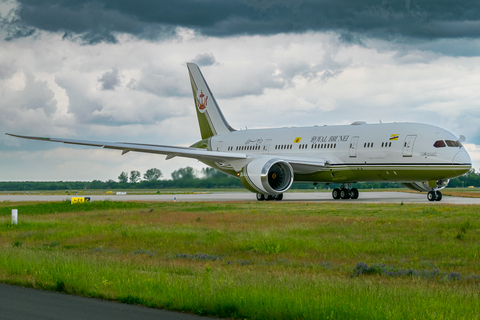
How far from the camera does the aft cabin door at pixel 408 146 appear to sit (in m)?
30.6

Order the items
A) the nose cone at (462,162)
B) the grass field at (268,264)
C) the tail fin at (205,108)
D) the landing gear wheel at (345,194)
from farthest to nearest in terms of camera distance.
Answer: the tail fin at (205,108) → the landing gear wheel at (345,194) → the nose cone at (462,162) → the grass field at (268,264)

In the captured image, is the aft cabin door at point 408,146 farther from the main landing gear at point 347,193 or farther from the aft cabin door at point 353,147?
the main landing gear at point 347,193

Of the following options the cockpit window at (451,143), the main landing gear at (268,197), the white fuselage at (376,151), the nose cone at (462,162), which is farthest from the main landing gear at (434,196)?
the main landing gear at (268,197)

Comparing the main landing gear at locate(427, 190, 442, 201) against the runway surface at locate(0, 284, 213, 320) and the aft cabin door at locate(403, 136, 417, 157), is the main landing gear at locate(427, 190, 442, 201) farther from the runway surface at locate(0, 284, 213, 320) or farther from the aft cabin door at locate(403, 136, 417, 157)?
the runway surface at locate(0, 284, 213, 320)

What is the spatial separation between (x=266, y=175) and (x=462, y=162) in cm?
1105

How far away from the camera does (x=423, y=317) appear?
22.7 feet

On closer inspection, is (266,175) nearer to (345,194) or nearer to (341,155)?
(341,155)

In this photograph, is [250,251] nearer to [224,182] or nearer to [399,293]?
[399,293]

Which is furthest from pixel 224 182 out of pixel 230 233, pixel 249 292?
pixel 249 292

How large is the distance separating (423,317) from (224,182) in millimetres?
36225

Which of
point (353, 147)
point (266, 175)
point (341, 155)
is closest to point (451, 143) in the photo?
point (353, 147)

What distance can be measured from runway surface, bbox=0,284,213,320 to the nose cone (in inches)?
1004

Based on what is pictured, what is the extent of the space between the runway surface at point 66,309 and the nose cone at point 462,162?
25.5 m

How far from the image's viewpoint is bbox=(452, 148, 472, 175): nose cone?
29.7 m
